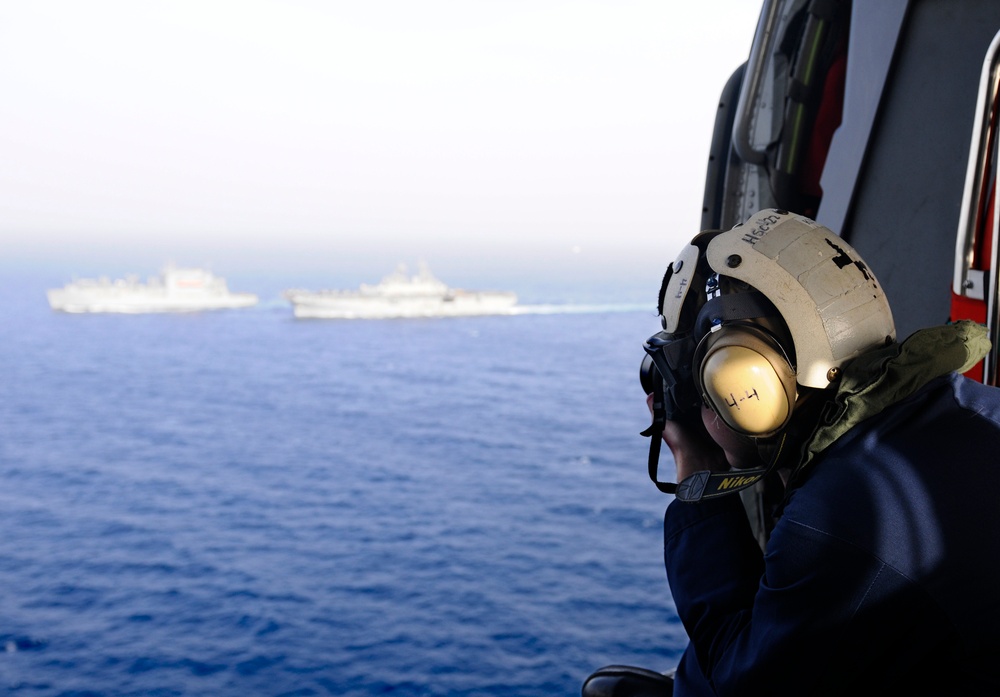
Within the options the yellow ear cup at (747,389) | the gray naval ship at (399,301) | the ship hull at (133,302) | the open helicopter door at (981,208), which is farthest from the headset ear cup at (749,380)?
the ship hull at (133,302)

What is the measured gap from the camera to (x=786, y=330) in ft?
3.55

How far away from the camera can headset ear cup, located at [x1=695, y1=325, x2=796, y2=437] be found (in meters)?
1.03

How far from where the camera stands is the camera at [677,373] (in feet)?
3.86

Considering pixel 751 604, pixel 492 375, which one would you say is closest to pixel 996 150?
pixel 751 604

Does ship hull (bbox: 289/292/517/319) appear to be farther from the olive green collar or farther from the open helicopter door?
the olive green collar

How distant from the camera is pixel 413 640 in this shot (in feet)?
69.5

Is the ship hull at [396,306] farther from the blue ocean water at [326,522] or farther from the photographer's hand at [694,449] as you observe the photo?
the photographer's hand at [694,449]

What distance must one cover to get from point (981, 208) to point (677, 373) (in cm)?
91

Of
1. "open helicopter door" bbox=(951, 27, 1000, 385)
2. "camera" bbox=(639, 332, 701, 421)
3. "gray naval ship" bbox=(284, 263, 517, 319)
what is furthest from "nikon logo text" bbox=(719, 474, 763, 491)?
"gray naval ship" bbox=(284, 263, 517, 319)

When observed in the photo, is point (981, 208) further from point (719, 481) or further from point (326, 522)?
point (326, 522)

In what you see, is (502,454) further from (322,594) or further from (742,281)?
(742,281)

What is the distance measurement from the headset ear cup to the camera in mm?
99

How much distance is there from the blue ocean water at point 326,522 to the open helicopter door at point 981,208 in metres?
18.7

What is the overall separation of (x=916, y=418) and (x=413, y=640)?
21.6 meters
